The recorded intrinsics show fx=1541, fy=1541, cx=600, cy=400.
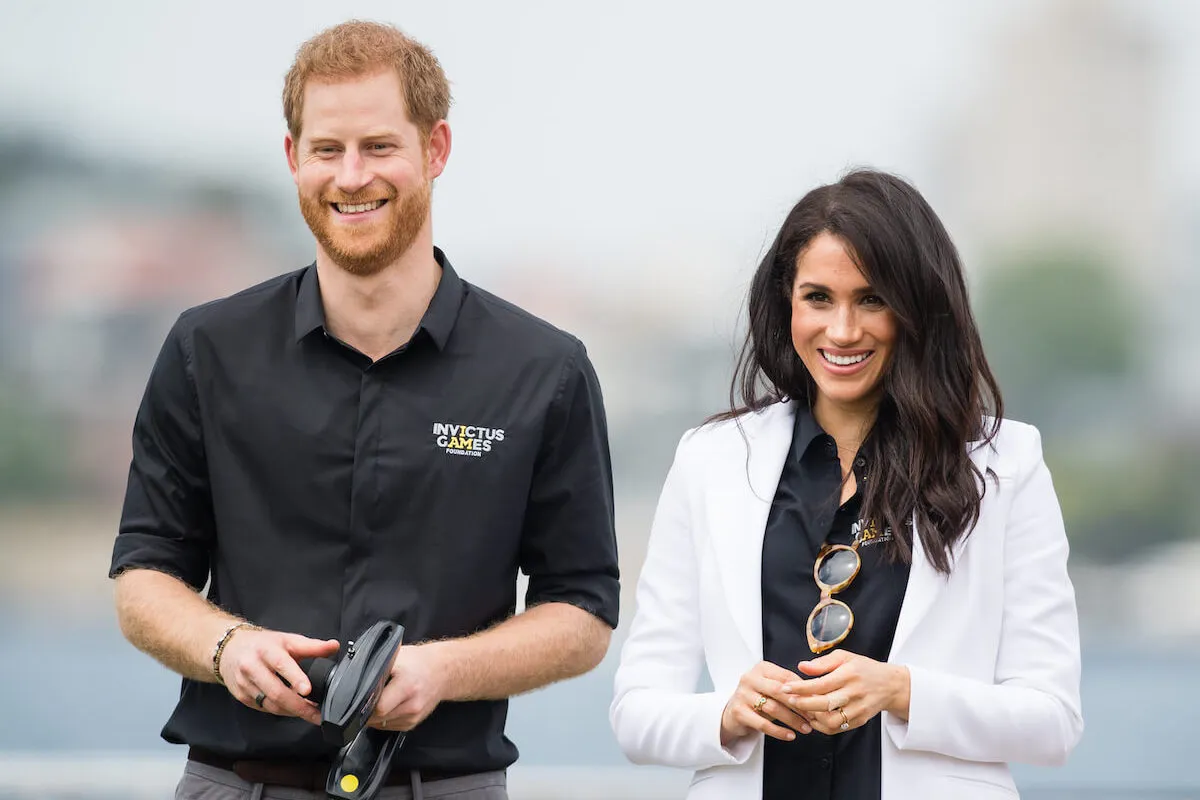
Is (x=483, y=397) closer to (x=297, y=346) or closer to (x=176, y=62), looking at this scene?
(x=297, y=346)

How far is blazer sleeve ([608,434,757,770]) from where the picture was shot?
2.15 meters

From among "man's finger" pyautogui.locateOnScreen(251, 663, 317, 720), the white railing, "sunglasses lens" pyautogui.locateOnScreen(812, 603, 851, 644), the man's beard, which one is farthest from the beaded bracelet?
the white railing

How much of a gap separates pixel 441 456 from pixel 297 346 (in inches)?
10.8

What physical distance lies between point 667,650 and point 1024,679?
1.64 feet

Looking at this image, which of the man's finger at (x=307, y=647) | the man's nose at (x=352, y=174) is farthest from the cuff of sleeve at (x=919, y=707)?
the man's nose at (x=352, y=174)

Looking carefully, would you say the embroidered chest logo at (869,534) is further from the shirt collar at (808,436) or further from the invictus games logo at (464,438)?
the invictus games logo at (464,438)

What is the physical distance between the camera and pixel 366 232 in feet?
7.11

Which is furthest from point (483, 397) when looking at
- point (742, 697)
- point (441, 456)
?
point (742, 697)

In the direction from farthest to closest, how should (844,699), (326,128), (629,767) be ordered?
(629,767) < (326,128) < (844,699)

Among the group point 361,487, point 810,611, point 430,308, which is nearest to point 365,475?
point 361,487

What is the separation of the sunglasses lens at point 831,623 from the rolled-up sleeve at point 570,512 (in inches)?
15.1

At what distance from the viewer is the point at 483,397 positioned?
7.41 feet

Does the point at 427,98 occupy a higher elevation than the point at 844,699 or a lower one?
higher

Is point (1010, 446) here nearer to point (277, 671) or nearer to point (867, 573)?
point (867, 573)
